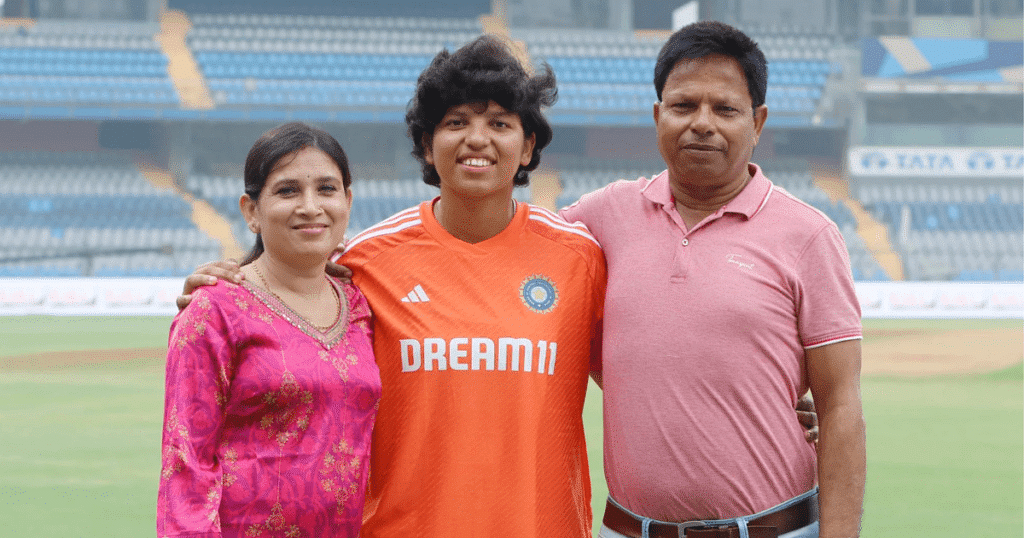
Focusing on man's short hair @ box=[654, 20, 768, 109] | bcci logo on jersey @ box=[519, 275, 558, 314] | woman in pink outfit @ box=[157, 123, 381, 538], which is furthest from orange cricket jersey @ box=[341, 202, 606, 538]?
man's short hair @ box=[654, 20, 768, 109]

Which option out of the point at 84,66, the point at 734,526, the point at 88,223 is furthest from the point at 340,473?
the point at 84,66

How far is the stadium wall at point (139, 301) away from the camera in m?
18.9

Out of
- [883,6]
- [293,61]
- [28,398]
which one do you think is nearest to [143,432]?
[28,398]

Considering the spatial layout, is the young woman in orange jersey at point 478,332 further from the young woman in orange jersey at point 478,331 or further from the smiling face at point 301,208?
the smiling face at point 301,208

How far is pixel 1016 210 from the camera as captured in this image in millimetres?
28578

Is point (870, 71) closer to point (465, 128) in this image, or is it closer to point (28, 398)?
point (28, 398)

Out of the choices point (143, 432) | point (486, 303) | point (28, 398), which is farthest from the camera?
point (28, 398)

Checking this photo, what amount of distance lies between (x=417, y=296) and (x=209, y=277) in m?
0.54

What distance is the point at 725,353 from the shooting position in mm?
2520

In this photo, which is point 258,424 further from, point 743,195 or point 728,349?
point 743,195

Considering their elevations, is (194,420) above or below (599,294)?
below

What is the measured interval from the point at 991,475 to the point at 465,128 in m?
6.22

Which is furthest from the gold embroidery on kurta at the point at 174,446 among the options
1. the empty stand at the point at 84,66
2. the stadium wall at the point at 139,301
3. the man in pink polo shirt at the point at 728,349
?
the empty stand at the point at 84,66

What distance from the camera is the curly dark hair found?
2666 mm
